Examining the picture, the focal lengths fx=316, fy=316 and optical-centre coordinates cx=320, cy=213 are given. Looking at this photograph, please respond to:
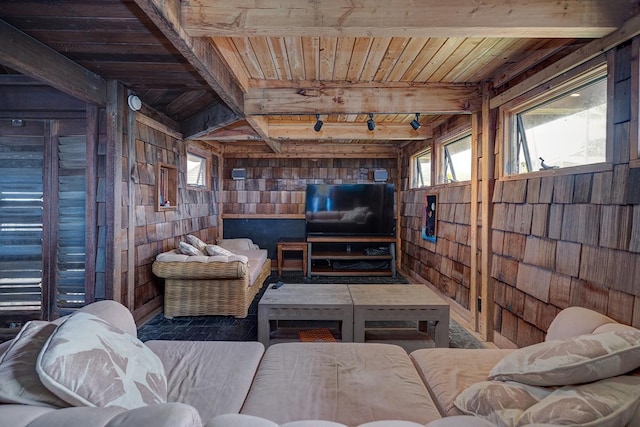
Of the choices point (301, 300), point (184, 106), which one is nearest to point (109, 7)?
point (184, 106)

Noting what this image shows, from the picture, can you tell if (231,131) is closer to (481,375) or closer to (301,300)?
(301,300)

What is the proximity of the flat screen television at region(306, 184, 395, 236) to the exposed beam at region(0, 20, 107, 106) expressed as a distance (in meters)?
3.62

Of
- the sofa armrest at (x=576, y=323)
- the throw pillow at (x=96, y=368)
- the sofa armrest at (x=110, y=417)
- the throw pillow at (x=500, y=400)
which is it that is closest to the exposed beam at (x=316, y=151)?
the sofa armrest at (x=576, y=323)

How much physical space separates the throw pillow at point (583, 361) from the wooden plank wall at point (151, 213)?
3.09 metres

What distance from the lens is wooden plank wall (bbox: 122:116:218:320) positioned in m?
3.17

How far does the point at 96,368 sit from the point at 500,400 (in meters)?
1.31

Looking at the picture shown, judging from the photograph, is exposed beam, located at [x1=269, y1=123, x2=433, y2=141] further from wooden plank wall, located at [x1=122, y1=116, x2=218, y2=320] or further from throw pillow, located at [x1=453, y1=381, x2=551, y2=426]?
throw pillow, located at [x1=453, y1=381, x2=551, y2=426]

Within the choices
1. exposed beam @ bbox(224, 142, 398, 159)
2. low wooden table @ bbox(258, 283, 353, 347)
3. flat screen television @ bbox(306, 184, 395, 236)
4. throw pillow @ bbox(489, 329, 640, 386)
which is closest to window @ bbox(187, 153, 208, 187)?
exposed beam @ bbox(224, 142, 398, 159)

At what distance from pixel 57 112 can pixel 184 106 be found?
119 centimetres

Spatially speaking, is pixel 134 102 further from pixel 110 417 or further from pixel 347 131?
pixel 110 417

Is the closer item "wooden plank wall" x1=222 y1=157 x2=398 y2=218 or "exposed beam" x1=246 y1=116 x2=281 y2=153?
"exposed beam" x1=246 y1=116 x2=281 y2=153

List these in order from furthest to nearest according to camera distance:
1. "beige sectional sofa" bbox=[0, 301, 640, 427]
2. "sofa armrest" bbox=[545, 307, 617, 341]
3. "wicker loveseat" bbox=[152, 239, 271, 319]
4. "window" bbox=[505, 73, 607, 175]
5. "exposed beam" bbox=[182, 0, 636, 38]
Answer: "wicker loveseat" bbox=[152, 239, 271, 319] → "window" bbox=[505, 73, 607, 175] → "exposed beam" bbox=[182, 0, 636, 38] → "sofa armrest" bbox=[545, 307, 617, 341] → "beige sectional sofa" bbox=[0, 301, 640, 427]

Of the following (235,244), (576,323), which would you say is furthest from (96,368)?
(235,244)

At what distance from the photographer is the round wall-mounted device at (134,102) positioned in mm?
2920
